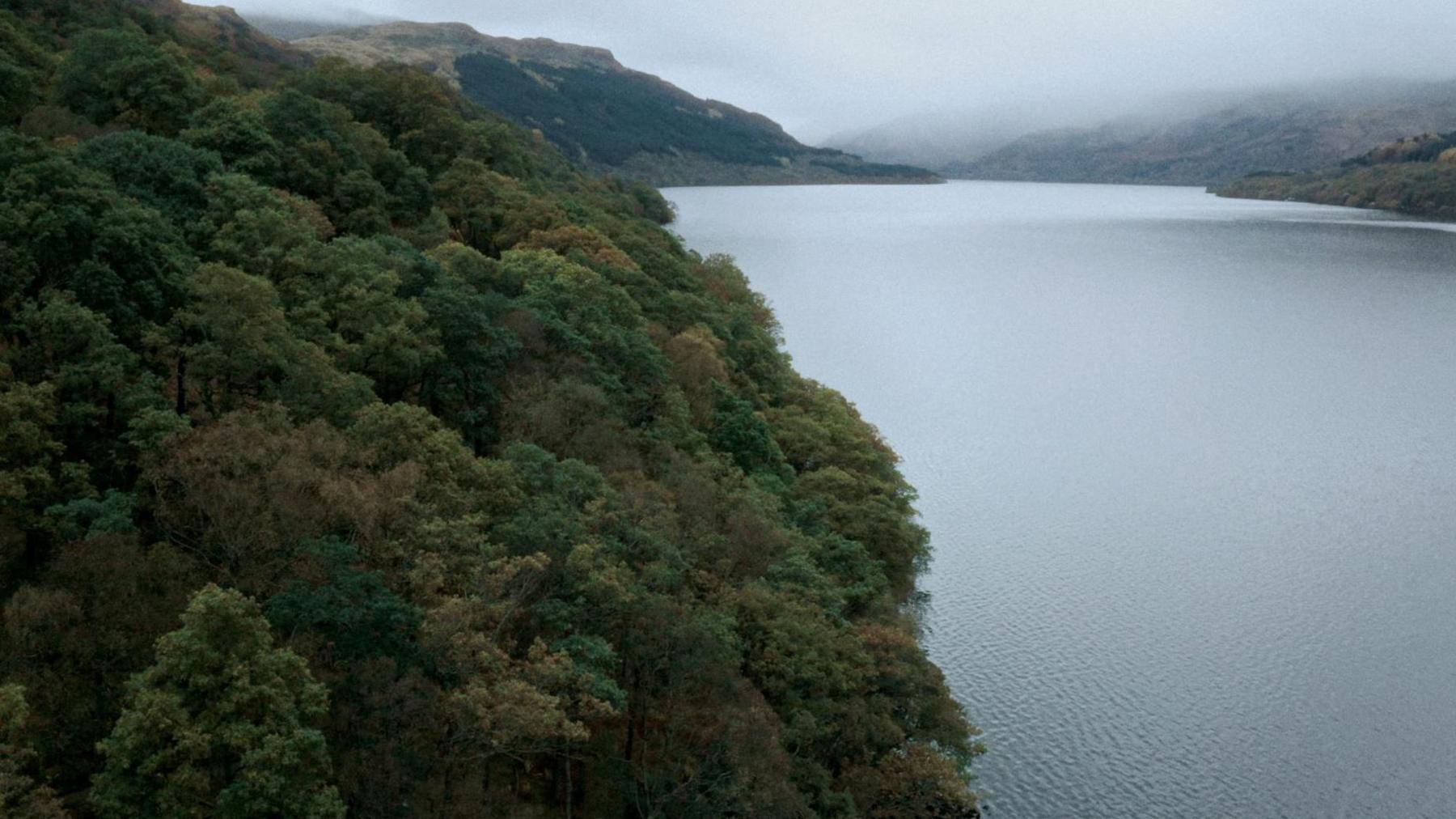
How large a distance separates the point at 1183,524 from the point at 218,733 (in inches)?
1710

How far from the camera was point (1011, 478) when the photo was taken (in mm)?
54688

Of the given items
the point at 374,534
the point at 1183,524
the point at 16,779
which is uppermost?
the point at 374,534

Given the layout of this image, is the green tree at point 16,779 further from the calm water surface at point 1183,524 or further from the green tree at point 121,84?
the green tree at point 121,84

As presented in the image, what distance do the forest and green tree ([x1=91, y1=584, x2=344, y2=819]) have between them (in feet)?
0.20

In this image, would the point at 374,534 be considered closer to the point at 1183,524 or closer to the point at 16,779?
the point at 16,779

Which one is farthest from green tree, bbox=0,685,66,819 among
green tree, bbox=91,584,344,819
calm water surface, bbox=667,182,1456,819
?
calm water surface, bbox=667,182,1456,819

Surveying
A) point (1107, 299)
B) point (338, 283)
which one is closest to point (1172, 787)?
point (338, 283)

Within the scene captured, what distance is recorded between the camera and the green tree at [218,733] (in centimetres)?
1532

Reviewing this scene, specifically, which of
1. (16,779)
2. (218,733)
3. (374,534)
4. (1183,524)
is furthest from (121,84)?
(1183,524)

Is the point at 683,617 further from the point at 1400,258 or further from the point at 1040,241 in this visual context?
the point at 1040,241

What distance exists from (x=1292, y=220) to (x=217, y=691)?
204 m

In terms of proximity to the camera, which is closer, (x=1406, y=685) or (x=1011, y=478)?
(x=1406, y=685)

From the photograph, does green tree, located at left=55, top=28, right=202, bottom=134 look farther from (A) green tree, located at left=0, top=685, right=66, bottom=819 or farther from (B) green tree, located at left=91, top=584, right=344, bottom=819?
(A) green tree, located at left=0, top=685, right=66, bottom=819

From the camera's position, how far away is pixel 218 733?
15.9 m
